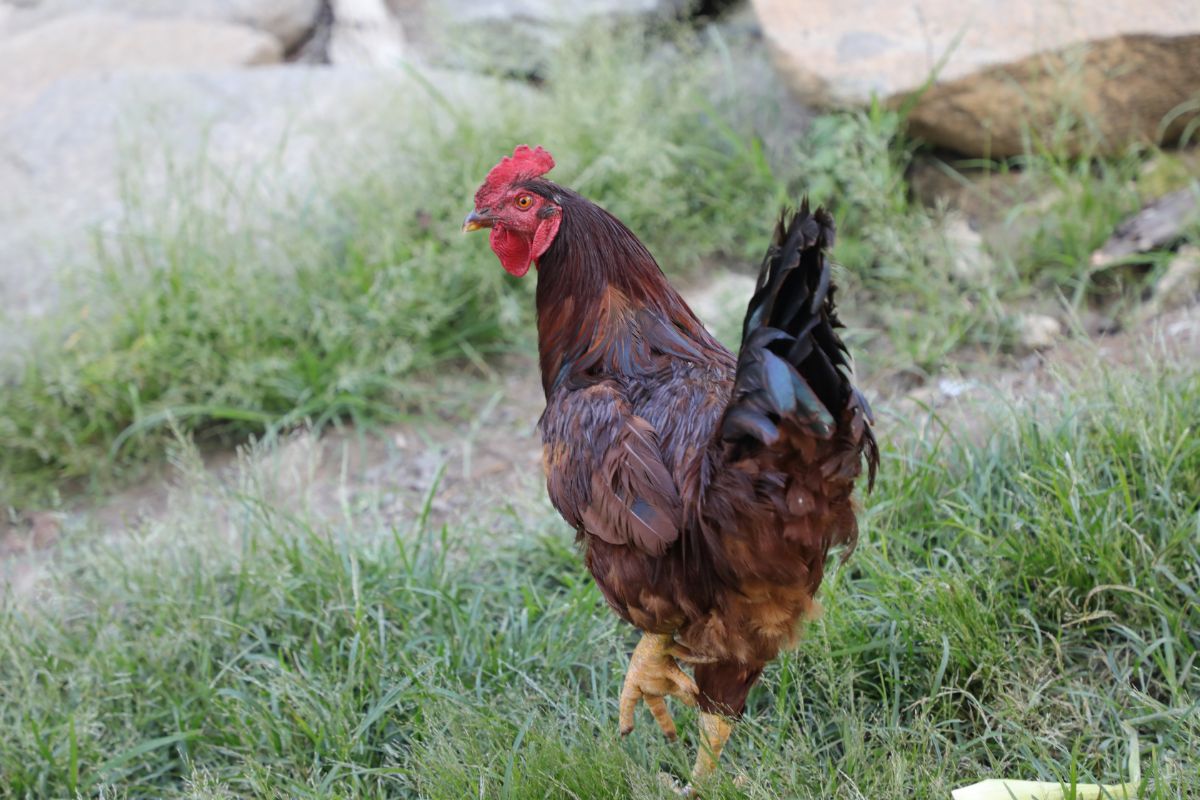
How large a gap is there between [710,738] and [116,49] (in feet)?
22.7

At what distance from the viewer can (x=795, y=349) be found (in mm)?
1893

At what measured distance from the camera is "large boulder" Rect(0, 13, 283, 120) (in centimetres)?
721

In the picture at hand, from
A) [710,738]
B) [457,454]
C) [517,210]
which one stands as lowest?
[457,454]

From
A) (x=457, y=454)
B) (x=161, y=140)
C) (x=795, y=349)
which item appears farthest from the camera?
(x=161, y=140)

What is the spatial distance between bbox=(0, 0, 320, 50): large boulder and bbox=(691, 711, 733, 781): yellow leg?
23.7 ft

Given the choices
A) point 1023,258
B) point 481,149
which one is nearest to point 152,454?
point 481,149

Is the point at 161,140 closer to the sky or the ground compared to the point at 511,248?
closer to the ground

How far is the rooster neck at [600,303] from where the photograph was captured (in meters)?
2.55

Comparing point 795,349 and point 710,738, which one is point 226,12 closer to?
point 710,738

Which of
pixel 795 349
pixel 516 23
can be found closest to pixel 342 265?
pixel 516 23

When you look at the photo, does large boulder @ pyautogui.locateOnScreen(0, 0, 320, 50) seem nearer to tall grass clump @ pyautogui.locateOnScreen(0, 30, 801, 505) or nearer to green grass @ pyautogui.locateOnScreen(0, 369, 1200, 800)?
tall grass clump @ pyautogui.locateOnScreen(0, 30, 801, 505)


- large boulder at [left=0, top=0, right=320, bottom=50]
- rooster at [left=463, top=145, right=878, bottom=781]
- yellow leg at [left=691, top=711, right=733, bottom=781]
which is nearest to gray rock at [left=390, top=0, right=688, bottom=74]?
large boulder at [left=0, top=0, right=320, bottom=50]

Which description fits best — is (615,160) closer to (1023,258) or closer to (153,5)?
(1023,258)

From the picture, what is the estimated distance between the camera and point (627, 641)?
308 cm
